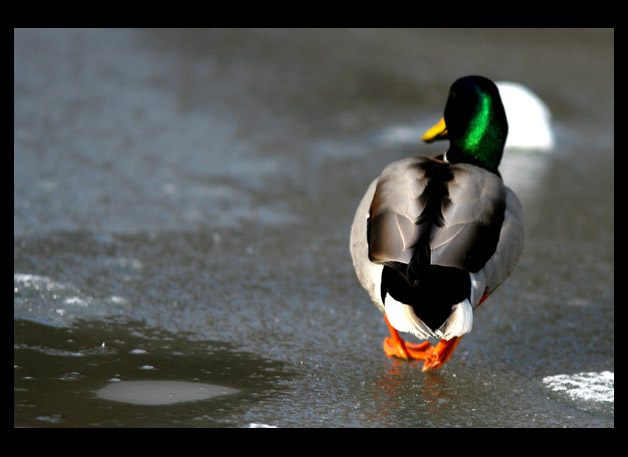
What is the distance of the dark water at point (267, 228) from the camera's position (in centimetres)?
267

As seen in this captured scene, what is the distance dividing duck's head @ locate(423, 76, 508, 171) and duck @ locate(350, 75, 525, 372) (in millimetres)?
156

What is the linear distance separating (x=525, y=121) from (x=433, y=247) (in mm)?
3531

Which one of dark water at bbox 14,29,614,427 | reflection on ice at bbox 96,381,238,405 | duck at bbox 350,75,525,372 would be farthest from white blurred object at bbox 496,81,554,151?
reflection on ice at bbox 96,381,238,405

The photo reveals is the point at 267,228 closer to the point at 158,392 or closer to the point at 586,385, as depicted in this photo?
the point at 158,392

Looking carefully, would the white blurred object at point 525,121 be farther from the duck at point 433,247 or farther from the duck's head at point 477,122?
the duck at point 433,247

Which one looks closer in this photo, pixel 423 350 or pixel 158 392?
pixel 158 392

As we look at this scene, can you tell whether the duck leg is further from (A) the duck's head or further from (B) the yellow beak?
(B) the yellow beak

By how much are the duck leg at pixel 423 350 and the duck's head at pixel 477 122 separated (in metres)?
0.83

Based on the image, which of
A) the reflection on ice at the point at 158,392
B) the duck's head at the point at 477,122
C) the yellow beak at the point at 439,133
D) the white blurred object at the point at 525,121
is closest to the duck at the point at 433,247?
the duck's head at the point at 477,122

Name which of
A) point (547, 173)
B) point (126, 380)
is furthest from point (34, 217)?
point (547, 173)

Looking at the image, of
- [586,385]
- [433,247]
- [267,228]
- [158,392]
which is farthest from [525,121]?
[158,392]

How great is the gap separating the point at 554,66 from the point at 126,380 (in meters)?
6.18

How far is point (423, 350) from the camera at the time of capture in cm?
317

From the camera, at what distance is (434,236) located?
2.69 metres
